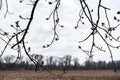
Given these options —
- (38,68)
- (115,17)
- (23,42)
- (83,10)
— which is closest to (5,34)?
(23,42)

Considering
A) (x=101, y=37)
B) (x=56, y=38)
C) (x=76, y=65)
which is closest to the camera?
(x=101, y=37)

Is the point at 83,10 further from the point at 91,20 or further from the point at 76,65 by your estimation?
the point at 76,65

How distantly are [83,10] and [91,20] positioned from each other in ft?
0.53

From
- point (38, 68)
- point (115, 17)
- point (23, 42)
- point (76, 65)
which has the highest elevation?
point (76, 65)

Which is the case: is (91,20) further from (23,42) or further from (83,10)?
(23,42)

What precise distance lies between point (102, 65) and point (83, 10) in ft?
363

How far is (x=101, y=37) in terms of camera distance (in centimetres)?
473

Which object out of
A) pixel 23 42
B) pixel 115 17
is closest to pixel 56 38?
pixel 23 42

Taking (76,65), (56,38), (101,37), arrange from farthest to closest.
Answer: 1. (76,65)
2. (56,38)
3. (101,37)

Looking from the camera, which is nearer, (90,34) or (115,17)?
(90,34)

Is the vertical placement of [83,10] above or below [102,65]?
below

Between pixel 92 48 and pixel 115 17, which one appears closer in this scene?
pixel 92 48

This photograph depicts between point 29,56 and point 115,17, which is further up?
point 115,17

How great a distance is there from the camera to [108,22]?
475 centimetres
